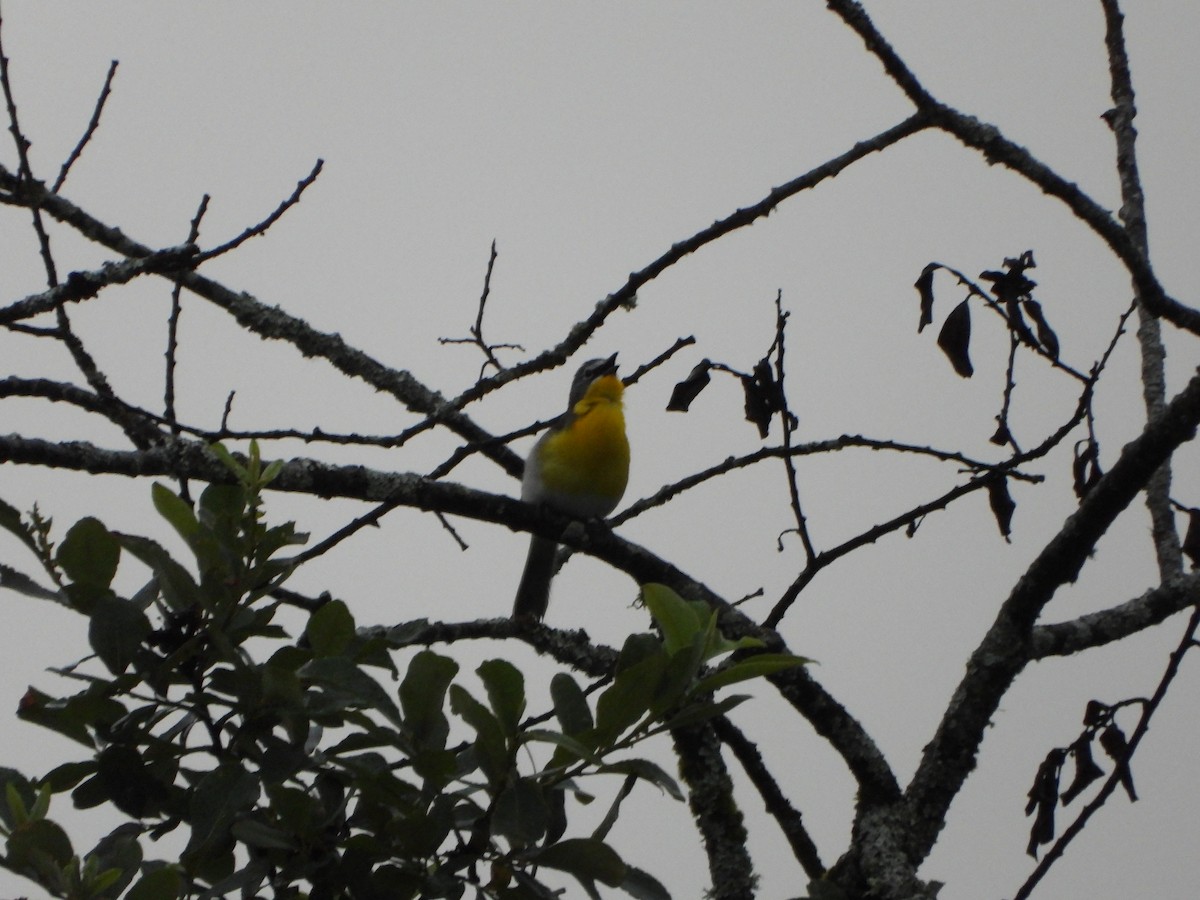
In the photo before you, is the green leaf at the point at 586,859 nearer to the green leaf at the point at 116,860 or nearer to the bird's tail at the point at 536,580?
the green leaf at the point at 116,860

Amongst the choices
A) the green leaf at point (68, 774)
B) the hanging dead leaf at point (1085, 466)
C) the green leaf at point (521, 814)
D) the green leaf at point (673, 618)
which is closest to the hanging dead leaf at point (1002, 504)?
the hanging dead leaf at point (1085, 466)

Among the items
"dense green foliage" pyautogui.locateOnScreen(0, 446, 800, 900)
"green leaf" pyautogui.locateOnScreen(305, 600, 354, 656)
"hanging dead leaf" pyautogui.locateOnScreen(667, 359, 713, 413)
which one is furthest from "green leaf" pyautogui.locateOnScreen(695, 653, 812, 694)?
"hanging dead leaf" pyautogui.locateOnScreen(667, 359, 713, 413)

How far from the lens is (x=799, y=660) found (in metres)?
1.72

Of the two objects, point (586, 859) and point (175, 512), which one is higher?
point (175, 512)

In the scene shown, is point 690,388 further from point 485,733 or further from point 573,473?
point 573,473

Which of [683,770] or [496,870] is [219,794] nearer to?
[496,870]

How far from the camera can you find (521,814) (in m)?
1.67

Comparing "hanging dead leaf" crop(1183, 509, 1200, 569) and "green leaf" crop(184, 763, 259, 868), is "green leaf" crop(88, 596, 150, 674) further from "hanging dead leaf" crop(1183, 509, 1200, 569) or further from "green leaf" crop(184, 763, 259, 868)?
"hanging dead leaf" crop(1183, 509, 1200, 569)

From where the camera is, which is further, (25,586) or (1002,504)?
(1002,504)

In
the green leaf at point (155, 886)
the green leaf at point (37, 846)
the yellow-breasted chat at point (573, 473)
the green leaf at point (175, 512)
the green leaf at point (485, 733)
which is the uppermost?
the yellow-breasted chat at point (573, 473)

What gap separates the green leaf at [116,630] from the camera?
5.64 ft

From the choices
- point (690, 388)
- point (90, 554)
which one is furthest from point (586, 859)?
point (690, 388)

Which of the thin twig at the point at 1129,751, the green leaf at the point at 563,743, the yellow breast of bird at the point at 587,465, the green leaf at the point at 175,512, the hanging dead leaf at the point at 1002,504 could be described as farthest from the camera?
the yellow breast of bird at the point at 587,465

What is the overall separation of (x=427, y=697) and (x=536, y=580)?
4.72 m
